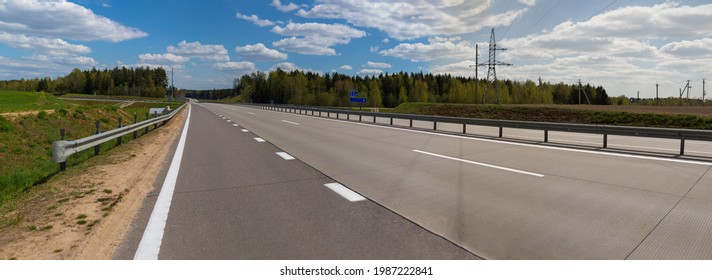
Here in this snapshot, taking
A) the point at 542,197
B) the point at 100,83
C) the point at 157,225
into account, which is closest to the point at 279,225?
the point at 157,225

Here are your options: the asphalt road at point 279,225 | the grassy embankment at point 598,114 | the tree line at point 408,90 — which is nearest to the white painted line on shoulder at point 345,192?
the asphalt road at point 279,225

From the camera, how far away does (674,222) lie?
184 inches

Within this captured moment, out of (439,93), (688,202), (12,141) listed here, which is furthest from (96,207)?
(439,93)

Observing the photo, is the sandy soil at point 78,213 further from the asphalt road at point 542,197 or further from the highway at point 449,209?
the asphalt road at point 542,197

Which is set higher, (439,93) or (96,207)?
(439,93)

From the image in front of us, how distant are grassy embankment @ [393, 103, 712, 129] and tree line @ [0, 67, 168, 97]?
588ft

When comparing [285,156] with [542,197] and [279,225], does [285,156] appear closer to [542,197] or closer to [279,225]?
[279,225]

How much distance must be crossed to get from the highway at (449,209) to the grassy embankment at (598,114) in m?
21.3

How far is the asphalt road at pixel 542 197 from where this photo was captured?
13.2 ft
